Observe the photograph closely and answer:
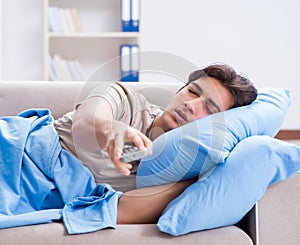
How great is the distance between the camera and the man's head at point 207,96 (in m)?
1.55

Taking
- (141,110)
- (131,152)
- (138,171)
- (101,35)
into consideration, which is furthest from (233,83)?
(101,35)

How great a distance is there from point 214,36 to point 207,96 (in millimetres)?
2817

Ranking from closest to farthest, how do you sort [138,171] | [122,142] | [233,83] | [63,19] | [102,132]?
1. [122,142]
2. [102,132]
3. [138,171]
4. [233,83]
5. [63,19]

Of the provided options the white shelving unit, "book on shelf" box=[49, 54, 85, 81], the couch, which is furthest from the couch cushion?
the white shelving unit

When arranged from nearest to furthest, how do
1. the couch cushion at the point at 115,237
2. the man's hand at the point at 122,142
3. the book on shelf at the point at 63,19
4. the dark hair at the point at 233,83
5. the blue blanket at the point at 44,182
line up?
the man's hand at the point at 122,142 → the couch cushion at the point at 115,237 → the blue blanket at the point at 44,182 → the dark hair at the point at 233,83 → the book on shelf at the point at 63,19

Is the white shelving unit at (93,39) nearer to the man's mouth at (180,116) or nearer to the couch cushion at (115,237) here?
the man's mouth at (180,116)

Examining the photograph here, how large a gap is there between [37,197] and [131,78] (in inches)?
101

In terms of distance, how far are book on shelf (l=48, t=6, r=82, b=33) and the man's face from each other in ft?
8.49

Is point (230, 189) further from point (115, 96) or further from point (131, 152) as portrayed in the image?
point (115, 96)

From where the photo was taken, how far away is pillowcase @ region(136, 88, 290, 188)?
1418 millimetres

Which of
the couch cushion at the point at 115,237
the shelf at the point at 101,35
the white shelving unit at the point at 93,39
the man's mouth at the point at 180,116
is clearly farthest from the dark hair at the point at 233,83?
the white shelving unit at the point at 93,39

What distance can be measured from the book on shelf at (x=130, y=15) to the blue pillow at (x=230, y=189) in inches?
109

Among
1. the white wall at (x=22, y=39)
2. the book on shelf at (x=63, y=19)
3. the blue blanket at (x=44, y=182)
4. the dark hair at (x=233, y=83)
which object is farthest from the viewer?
the white wall at (x=22, y=39)

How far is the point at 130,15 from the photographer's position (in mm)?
4102
